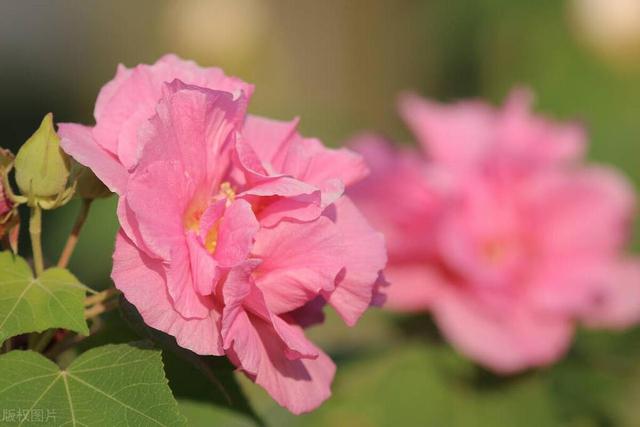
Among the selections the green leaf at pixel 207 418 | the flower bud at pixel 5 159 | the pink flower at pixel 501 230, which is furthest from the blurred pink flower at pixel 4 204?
the pink flower at pixel 501 230

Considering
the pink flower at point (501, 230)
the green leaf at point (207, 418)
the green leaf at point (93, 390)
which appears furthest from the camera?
the pink flower at point (501, 230)

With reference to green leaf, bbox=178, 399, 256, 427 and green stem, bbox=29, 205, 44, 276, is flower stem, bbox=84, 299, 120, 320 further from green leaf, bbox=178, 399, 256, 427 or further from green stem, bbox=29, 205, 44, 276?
green leaf, bbox=178, 399, 256, 427

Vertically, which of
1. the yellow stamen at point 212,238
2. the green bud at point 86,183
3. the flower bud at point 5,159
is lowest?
the yellow stamen at point 212,238

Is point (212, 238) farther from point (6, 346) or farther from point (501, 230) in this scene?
point (501, 230)

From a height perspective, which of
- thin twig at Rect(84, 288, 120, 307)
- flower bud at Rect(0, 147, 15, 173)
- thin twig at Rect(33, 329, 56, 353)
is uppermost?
flower bud at Rect(0, 147, 15, 173)

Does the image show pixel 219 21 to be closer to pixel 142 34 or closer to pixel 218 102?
pixel 142 34

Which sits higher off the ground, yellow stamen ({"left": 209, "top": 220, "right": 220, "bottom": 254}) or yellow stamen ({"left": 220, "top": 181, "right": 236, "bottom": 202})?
yellow stamen ({"left": 220, "top": 181, "right": 236, "bottom": 202})

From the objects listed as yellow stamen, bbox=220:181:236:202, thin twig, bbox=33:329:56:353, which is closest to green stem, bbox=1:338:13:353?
thin twig, bbox=33:329:56:353

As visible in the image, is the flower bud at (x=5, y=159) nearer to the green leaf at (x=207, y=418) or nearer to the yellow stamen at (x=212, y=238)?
the yellow stamen at (x=212, y=238)
